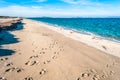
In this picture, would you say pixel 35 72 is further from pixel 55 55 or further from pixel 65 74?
pixel 55 55

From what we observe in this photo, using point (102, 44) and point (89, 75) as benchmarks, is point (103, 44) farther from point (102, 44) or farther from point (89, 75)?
point (89, 75)

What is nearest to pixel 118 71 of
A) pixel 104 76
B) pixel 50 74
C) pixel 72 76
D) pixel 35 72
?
pixel 104 76

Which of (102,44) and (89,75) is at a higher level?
(89,75)

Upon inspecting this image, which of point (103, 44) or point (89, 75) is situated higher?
point (89, 75)

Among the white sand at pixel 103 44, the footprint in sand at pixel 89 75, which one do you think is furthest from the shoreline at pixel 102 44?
the footprint in sand at pixel 89 75

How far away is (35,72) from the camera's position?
309 inches

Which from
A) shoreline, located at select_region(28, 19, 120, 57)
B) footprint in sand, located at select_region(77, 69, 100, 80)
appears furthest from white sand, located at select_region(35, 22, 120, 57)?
footprint in sand, located at select_region(77, 69, 100, 80)

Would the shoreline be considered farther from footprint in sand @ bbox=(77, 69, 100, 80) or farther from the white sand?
footprint in sand @ bbox=(77, 69, 100, 80)

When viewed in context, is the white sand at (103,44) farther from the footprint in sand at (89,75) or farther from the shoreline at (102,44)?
the footprint in sand at (89,75)

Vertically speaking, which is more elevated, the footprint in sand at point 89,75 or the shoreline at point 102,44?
the footprint in sand at point 89,75

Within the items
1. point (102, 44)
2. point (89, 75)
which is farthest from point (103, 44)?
point (89, 75)

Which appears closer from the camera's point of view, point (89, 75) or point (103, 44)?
point (89, 75)

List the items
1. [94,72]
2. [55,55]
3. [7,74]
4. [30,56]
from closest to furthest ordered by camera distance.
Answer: [7,74], [94,72], [30,56], [55,55]

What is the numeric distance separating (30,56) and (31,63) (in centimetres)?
147
